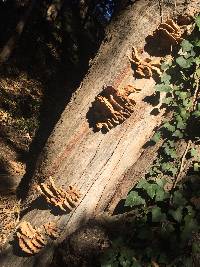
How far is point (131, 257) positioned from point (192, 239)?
2.33 feet

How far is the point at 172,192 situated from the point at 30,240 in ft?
6.33

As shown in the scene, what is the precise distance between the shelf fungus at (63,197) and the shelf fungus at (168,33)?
88.2 inches

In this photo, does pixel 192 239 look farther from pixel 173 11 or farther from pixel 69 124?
pixel 173 11

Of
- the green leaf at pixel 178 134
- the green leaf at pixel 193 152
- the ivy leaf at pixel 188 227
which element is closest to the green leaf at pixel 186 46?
the green leaf at pixel 178 134

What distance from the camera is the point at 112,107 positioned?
4633mm

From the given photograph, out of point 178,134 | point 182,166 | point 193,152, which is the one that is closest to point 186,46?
point 178,134

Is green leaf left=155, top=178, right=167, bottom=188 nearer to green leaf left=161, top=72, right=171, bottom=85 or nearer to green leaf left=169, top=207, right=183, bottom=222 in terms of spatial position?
green leaf left=169, top=207, right=183, bottom=222

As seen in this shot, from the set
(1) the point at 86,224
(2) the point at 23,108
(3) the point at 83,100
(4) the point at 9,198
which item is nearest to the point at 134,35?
(3) the point at 83,100

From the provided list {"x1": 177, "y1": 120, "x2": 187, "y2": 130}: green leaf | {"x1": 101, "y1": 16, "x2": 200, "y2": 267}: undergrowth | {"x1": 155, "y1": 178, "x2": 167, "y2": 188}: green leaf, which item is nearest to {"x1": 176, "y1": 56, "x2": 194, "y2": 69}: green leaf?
{"x1": 101, "y1": 16, "x2": 200, "y2": 267}: undergrowth

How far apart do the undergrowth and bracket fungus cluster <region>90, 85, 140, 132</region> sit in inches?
16.0

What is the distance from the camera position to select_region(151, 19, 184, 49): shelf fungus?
4578mm

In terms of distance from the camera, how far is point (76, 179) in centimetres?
482

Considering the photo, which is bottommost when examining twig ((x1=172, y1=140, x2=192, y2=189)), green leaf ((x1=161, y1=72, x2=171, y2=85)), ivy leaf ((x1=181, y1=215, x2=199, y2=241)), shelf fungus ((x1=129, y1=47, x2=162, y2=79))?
ivy leaf ((x1=181, y1=215, x2=199, y2=241))

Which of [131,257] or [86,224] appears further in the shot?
[86,224]
